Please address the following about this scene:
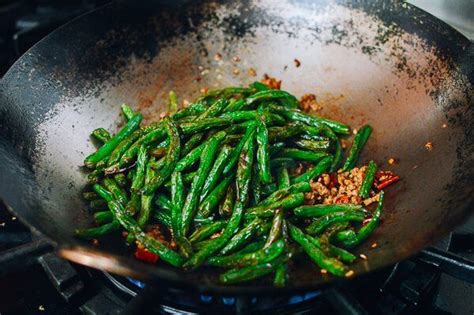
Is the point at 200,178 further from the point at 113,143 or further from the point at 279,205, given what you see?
the point at 113,143

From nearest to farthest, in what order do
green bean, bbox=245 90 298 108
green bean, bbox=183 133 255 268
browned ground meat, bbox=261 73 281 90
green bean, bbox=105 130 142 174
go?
green bean, bbox=183 133 255 268 < green bean, bbox=105 130 142 174 < green bean, bbox=245 90 298 108 < browned ground meat, bbox=261 73 281 90

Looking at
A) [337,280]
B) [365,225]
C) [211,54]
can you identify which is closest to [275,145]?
[365,225]

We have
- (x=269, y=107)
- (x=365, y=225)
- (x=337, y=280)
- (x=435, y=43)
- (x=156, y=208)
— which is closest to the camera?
(x=337, y=280)

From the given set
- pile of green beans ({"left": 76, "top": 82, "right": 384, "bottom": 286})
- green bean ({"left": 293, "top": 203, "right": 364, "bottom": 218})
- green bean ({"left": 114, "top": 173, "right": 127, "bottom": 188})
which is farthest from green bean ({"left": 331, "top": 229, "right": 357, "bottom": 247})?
green bean ({"left": 114, "top": 173, "right": 127, "bottom": 188})

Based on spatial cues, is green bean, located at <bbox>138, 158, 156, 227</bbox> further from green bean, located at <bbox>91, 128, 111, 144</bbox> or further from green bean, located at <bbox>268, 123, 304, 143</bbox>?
green bean, located at <bbox>268, 123, 304, 143</bbox>

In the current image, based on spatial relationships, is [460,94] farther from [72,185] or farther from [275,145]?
[72,185]
